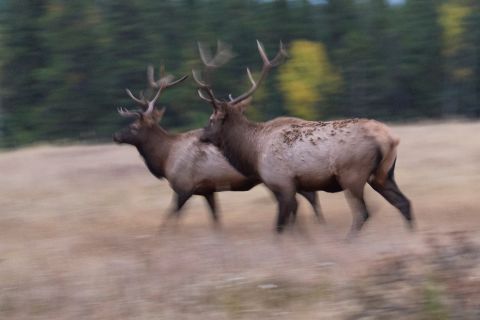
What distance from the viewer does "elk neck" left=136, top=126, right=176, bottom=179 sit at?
13.1 metres

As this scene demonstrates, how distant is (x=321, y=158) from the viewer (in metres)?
10.5

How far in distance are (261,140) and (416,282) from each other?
4.29m

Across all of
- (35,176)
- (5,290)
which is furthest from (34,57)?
(5,290)

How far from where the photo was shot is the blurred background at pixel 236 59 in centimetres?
5162

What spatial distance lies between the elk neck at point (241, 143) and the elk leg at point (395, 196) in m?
1.58

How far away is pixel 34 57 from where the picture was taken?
5534cm

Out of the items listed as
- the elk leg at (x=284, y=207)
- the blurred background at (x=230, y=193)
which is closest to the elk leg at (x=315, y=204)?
the blurred background at (x=230, y=193)

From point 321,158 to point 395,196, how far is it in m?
1.27

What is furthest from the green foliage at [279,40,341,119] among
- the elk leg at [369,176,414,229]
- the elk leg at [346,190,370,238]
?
the elk leg at [346,190,370,238]

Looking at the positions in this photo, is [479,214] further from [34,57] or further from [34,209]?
[34,57]

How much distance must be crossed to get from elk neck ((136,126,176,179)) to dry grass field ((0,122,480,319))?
97 cm

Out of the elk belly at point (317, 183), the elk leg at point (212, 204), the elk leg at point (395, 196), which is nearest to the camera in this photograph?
the elk belly at point (317, 183)

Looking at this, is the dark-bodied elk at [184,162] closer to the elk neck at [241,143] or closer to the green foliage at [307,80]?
the elk neck at [241,143]

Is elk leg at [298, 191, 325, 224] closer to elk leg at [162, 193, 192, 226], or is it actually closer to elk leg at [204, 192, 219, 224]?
elk leg at [204, 192, 219, 224]
